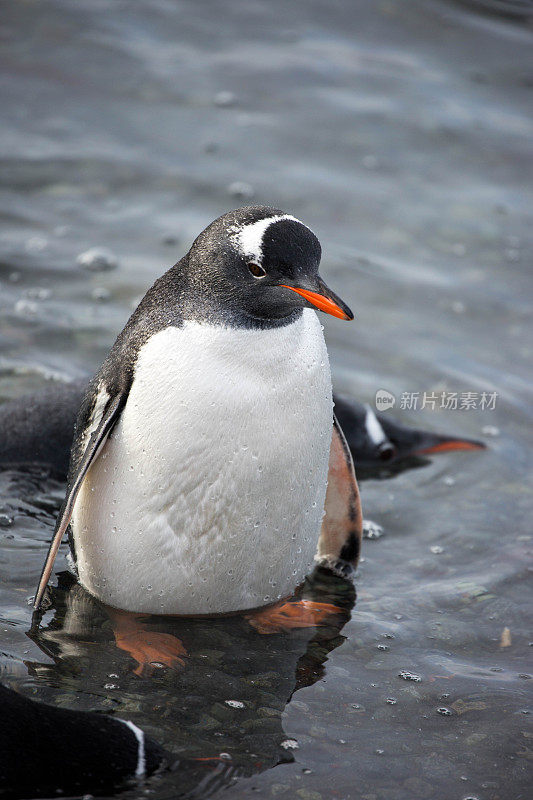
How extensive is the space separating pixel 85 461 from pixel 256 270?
74 cm

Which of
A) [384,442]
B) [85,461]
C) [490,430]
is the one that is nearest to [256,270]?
[85,461]

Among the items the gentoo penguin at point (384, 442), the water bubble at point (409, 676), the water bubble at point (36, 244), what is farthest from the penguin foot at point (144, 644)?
the water bubble at point (36, 244)

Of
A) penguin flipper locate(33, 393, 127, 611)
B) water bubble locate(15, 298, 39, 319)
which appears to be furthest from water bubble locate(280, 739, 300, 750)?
water bubble locate(15, 298, 39, 319)

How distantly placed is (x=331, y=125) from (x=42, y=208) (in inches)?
88.8

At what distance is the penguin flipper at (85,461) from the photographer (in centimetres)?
287

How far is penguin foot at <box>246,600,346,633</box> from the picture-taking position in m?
3.15

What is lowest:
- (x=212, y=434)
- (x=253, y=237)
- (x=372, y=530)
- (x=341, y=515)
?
(x=372, y=530)

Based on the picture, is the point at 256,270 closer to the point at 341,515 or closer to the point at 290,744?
the point at 341,515

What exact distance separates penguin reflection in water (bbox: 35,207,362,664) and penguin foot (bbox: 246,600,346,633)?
0.07m

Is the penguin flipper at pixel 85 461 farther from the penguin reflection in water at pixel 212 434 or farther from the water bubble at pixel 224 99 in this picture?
the water bubble at pixel 224 99

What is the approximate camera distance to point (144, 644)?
296cm

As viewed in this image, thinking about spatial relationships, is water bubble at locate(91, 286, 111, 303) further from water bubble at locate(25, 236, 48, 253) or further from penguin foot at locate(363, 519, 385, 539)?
penguin foot at locate(363, 519, 385, 539)

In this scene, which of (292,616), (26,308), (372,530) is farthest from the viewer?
(26,308)

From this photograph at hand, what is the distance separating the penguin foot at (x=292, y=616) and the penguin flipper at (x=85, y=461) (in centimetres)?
65
